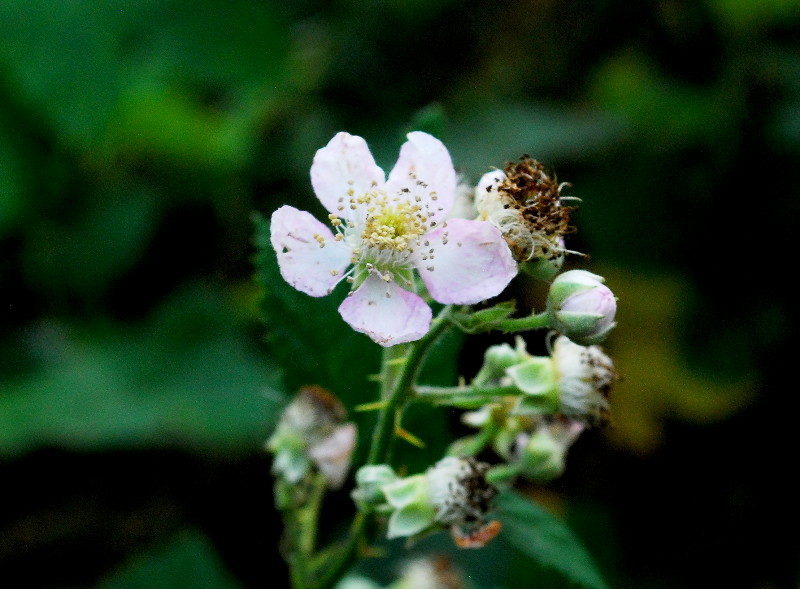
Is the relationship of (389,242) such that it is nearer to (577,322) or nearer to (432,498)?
(577,322)

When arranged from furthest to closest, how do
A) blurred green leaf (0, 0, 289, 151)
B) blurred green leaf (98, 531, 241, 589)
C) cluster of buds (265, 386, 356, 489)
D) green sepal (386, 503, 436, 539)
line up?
blurred green leaf (0, 0, 289, 151) < blurred green leaf (98, 531, 241, 589) < cluster of buds (265, 386, 356, 489) < green sepal (386, 503, 436, 539)

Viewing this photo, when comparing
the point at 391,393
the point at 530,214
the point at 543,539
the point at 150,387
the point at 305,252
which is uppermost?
the point at 530,214

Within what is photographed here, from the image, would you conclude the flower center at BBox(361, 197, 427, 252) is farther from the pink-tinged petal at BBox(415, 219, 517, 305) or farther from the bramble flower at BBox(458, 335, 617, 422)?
the bramble flower at BBox(458, 335, 617, 422)

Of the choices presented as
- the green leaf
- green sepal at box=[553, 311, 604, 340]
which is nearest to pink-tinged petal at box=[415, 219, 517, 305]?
green sepal at box=[553, 311, 604, 340]

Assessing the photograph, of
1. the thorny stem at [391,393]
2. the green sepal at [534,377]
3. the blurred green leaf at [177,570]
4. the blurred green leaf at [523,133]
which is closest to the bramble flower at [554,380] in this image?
the green sepal at [534,377]

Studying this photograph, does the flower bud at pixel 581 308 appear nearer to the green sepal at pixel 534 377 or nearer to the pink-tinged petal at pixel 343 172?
the green sepal at pixel 534 377

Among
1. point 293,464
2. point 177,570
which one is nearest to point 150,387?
point 177,570
